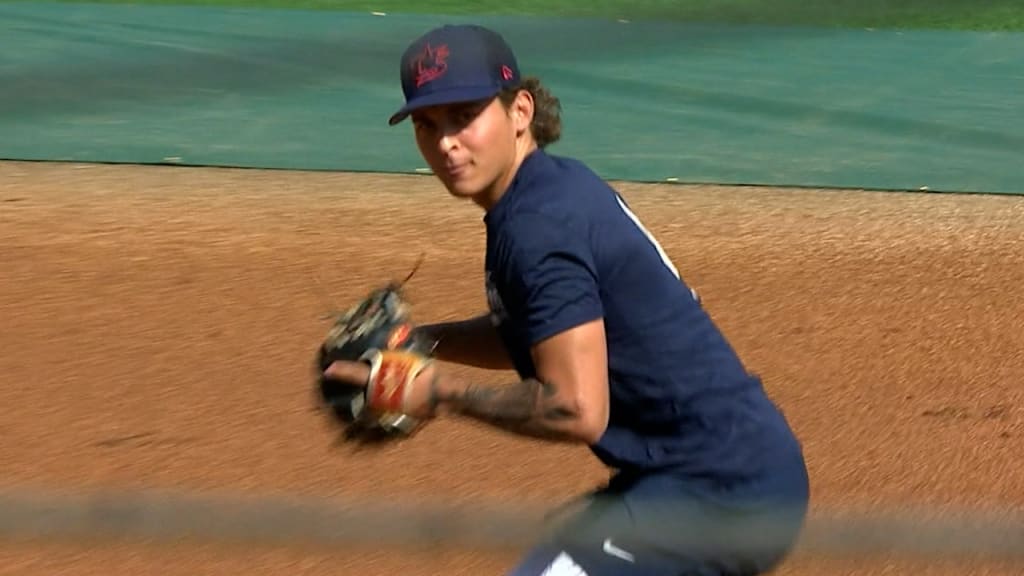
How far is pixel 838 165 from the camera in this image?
958 centimetres

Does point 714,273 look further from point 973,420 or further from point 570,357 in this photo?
point 570,357

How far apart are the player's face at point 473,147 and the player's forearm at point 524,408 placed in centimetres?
35

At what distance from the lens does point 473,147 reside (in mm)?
2938

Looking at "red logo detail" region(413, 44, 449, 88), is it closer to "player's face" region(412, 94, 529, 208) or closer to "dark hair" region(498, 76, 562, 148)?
"player's face" region(412, 94, 529, 208)

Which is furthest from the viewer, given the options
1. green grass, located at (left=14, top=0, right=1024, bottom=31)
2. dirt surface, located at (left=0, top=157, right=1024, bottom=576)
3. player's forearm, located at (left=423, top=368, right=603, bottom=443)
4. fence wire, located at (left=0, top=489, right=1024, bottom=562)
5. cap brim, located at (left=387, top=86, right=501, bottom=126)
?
green grass, located at (left=14, top=0, right=1024, bottom=31)

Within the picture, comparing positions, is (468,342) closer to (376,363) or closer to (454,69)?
(376,363)

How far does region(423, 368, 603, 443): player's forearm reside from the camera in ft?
9.00

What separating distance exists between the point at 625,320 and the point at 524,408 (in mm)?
253

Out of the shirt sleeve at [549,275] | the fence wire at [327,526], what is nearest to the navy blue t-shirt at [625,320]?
the shirt sleeve at [549,275]

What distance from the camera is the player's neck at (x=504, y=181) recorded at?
9.74 ft

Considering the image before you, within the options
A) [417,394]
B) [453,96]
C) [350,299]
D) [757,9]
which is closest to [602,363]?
[417,394]

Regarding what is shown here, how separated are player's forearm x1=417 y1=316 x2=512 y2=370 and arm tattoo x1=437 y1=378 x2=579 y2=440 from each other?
48 centimetres

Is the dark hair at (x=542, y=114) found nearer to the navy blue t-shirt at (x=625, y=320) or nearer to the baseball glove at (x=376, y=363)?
the navy blue t-shirt at (x=625, y=320)

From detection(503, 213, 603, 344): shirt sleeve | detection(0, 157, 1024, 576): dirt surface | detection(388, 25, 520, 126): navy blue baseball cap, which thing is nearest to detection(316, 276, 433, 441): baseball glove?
detection(503, 213, 603, 344): shirt sleeve
